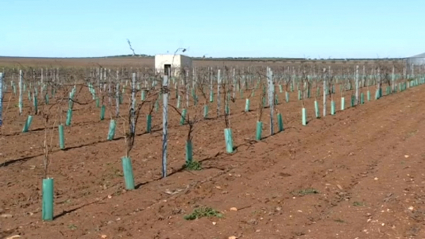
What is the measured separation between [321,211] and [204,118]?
30.7 feet

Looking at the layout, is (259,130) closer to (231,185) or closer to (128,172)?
(231,185)

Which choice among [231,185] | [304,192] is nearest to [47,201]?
[231,185]

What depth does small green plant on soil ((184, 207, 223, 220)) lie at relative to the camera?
230 inches

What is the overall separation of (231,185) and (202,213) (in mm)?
1592

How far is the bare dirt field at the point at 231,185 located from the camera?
220 inches

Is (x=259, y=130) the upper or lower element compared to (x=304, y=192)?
upper

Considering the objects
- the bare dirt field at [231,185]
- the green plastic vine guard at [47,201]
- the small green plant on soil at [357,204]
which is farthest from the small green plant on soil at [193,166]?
the green plastic vine guard at [47,201]

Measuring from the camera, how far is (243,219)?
584 cm

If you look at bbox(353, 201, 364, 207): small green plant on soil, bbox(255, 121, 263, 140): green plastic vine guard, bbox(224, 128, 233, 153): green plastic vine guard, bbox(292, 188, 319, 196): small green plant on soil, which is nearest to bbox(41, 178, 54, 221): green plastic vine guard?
bbox(292, 188, 319, 196): small green plant on soil

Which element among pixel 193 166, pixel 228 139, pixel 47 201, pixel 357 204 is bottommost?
pixel 357 204

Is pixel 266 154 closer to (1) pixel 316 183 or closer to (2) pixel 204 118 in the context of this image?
(1) pixel 316 183

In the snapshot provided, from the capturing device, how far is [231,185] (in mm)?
7484

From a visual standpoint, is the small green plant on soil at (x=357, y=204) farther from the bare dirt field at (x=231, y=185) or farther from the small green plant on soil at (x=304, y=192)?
the small green plant on soil at (x=304, y=192)

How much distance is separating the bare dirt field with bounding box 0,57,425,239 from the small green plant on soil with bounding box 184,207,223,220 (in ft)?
0.21
